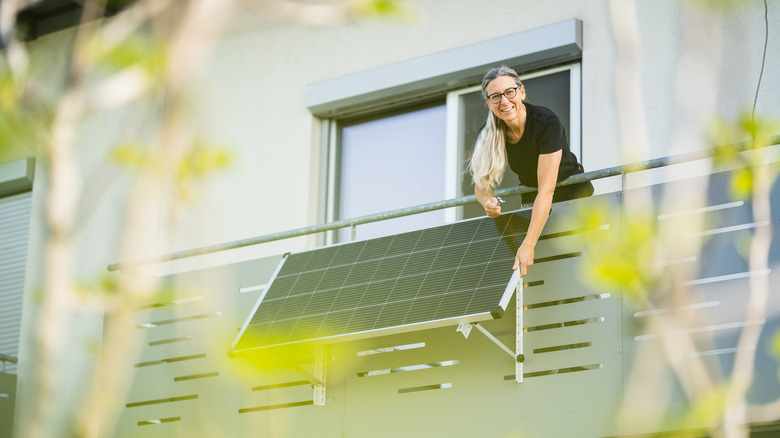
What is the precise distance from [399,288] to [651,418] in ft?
5.30

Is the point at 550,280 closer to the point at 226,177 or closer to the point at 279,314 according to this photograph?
the point at 279,314

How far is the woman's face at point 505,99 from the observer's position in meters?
5.75

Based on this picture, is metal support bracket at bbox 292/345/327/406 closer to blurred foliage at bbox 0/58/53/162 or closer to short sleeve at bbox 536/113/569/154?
short sleeve at bbox 536/113/569/154

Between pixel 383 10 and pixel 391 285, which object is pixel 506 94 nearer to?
pixel 391 285

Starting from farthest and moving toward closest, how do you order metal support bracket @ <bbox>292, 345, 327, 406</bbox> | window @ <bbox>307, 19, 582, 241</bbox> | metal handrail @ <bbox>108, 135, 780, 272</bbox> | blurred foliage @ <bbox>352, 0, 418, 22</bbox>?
window @ <bbox>307, 19, 582, 241</bbox>, metal support bracket @ <bbox>292, 345, 327, 406</bbox>, metal handrail @ <bbox>108, 135, 780, 272</bbox>, blurred foliage @ <bbox>352, 0, 418, 22</bbox>

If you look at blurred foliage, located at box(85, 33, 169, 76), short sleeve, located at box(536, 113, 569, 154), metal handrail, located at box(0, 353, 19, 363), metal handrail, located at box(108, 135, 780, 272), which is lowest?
blurred foliage, located at box(85, 33, 169, 76)

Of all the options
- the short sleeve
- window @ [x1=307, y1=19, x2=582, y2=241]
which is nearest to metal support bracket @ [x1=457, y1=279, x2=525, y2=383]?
the short sleeve

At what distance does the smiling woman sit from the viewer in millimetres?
5719

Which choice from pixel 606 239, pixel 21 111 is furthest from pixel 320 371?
pixel 21 111

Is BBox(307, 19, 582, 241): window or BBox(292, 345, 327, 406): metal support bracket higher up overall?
BBox(307, 19, 582, 241): window

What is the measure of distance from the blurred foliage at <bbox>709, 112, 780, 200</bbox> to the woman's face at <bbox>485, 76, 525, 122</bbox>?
985 mm

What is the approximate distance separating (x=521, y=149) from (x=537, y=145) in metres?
0.11

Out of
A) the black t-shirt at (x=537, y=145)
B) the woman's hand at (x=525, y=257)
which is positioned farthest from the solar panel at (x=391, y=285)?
the black t-shirt at (x=537, y=145)

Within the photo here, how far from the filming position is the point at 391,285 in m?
6.45
